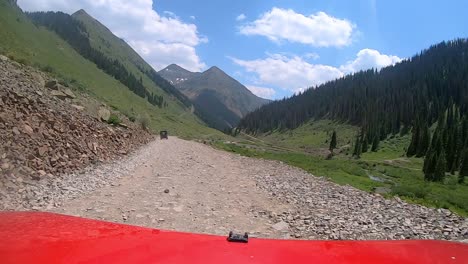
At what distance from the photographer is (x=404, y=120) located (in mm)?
163000

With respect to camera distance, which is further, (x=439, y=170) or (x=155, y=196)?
(x=439, y=170)

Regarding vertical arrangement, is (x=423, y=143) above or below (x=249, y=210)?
above

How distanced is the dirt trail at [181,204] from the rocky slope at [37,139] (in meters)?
2.41

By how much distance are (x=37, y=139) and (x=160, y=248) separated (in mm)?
13058

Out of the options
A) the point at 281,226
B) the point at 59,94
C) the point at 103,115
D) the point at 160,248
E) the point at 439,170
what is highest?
the point at 59,94

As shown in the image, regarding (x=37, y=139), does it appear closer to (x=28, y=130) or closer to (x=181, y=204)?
(x=28, y=130)

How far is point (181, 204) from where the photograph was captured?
50.2 feet

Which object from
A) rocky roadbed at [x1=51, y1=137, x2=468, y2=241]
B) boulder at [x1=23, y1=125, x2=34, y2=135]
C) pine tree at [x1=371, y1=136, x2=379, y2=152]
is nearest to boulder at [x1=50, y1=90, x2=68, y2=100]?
rocky roadbed at [x1=51, y1=137, x2=468, y2=241]

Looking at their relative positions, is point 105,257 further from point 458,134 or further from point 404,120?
point 404,120

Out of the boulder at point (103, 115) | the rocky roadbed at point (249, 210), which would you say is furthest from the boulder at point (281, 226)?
the boulder at point (103, 115)

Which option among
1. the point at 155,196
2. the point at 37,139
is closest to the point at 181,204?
the point at 155,196

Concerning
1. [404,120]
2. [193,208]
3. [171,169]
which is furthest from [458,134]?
[193,208]

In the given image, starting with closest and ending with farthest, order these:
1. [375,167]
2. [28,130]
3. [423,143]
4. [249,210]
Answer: [249,210], [28,130], [375,167], [423,143]

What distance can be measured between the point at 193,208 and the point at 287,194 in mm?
6794
